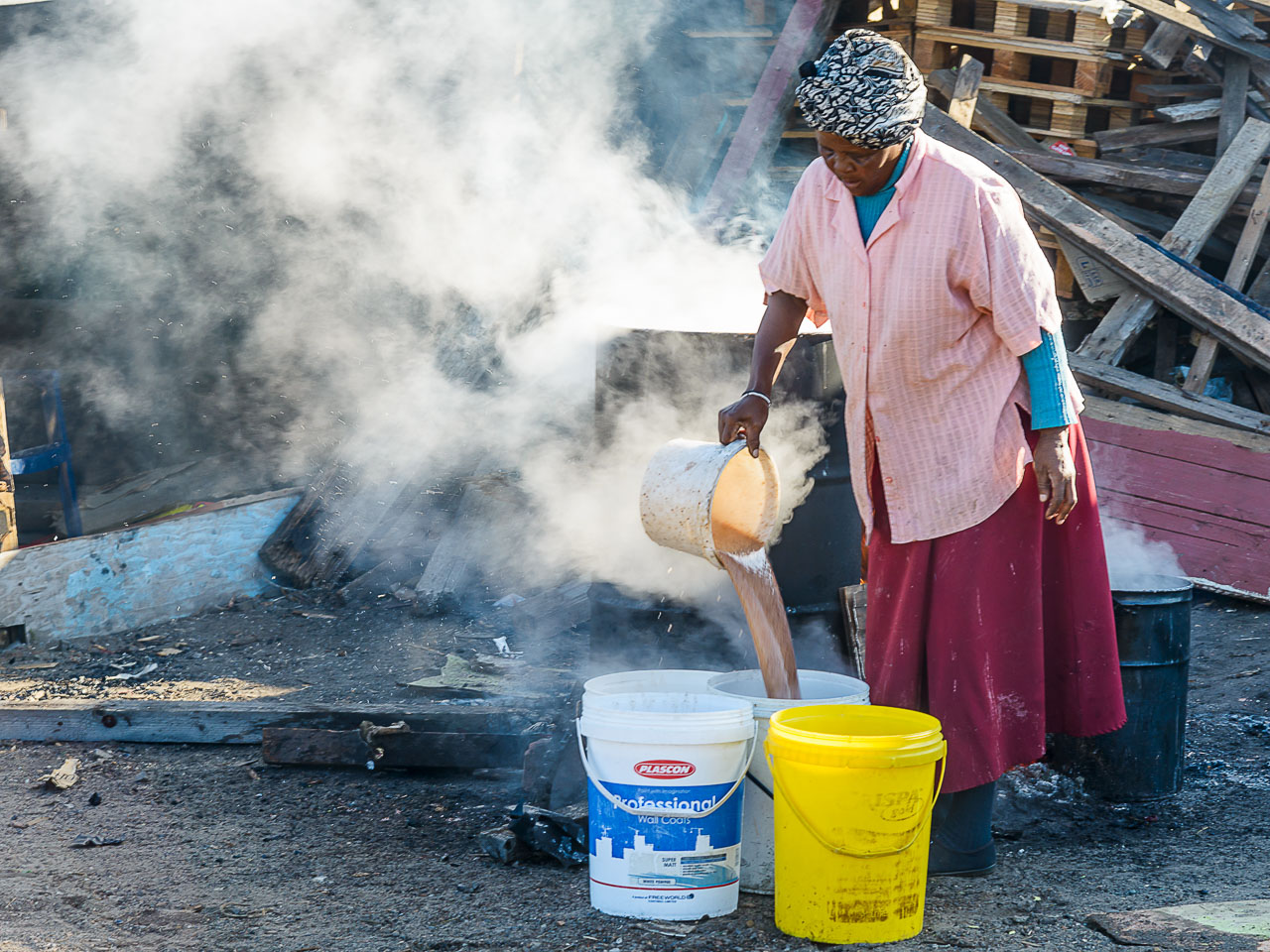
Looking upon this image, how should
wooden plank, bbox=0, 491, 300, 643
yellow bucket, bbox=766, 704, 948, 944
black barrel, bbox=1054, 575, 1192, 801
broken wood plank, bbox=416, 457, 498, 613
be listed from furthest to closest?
broken wood plank, bbox=416, 457, 498, 613 → wooden plank, bbox=0, 491, 300, 643 → black barrel, bbox=1054, 575, 1192, 801 → yellow bucket, bbox=766, 704, 948, 944

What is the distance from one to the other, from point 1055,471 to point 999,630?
400mm

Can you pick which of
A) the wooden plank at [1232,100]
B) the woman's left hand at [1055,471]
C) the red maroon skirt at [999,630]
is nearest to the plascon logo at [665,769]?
the red maroon skirt at [999,630]

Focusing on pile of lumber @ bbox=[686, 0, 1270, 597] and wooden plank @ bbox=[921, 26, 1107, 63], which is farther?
wooden plank @ bbox=[921, 26, 1107, 63]

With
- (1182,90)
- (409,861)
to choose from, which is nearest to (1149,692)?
(409,861)

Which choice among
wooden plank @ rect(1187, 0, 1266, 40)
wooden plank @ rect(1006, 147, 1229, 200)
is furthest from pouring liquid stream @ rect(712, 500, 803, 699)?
wooden plank @ rect(1187, 0, 1266, 40)

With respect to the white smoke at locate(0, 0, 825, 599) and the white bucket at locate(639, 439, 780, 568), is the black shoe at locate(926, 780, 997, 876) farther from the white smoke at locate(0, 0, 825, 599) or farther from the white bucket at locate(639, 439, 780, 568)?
the white smoke at locate(0, 0, 825, 599)

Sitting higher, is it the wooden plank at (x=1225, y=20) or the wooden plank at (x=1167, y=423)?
the wooden plank at (x=1225, y=20)

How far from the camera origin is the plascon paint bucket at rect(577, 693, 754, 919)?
8.54 ft

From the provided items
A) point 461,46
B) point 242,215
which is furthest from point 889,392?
point 242,215

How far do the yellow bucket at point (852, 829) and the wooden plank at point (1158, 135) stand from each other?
5048 mm

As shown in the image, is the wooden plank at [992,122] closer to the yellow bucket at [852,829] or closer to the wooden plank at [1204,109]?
the wooden plank at [1204,109]

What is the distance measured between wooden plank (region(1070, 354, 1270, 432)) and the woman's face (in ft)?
11.5

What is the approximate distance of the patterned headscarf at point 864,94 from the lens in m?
2.63

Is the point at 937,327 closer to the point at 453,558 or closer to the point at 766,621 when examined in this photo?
the point at 766,621
